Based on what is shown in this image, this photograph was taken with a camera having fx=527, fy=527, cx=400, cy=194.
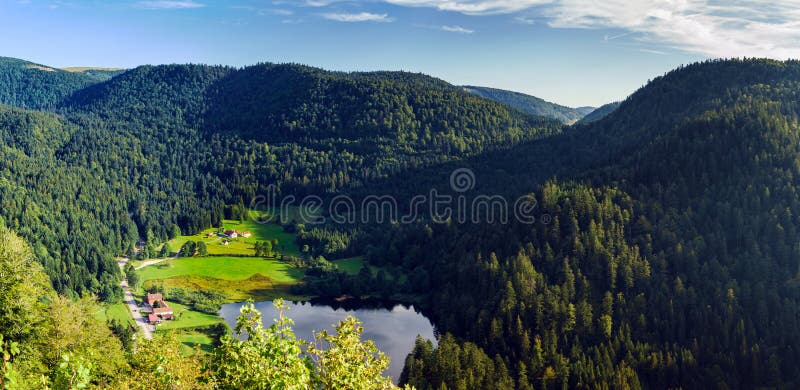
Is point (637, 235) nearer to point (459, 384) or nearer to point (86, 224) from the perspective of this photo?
point (459, 384)

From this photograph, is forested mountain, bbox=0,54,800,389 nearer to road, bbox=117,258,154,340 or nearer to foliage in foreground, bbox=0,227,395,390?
road, bbox=117,258,154,340

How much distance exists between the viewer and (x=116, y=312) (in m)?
99.1

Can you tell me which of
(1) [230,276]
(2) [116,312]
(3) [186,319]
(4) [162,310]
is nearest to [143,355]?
(3) [186,319]

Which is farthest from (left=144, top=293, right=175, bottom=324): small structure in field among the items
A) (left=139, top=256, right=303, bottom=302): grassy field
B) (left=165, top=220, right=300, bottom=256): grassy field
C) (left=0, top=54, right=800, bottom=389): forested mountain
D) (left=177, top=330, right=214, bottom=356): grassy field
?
(left=165, top=220, right=300, bottom=256): grassy field

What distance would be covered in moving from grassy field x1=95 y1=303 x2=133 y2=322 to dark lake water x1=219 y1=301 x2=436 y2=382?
17128 millimetres

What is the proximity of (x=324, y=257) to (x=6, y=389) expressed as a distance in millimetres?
134108

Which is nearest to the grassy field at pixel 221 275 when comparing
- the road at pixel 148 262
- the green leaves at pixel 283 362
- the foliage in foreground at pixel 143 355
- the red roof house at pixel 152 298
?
the road at pixel 148 262

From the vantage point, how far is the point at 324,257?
146m

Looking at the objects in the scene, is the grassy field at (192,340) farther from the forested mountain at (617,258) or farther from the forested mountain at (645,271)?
the forested mountain at (645,271)

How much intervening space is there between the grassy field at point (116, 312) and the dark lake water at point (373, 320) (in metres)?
17.1

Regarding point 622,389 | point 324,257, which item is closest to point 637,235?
point 622,389

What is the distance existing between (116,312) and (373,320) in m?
48.7

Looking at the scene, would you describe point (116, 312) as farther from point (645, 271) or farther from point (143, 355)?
point (645, 271)

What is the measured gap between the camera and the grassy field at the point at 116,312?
94875 millimetres
